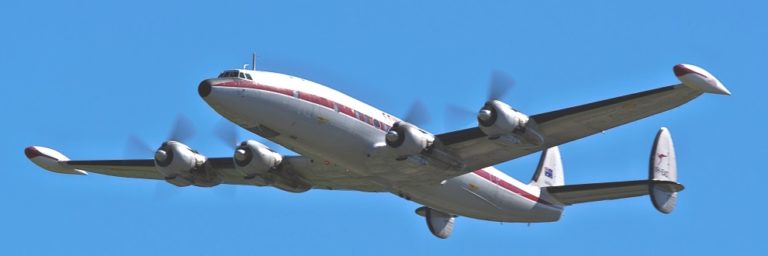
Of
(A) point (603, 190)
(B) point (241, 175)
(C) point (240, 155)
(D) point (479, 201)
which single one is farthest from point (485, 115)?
(B) point (241, 175)

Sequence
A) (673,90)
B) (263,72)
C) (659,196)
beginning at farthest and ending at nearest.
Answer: (659,196) → (263,72) → (673,90)

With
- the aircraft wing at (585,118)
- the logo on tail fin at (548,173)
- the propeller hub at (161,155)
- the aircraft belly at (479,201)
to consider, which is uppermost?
the logo on tail fin at (548,173)

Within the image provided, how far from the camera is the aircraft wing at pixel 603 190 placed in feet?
132

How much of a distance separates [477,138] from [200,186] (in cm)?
1029

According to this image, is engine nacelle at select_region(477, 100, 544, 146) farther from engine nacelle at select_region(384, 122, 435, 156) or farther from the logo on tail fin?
the logo on tail fin

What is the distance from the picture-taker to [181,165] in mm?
41125

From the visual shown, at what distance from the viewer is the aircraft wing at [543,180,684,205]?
4016 centimetres

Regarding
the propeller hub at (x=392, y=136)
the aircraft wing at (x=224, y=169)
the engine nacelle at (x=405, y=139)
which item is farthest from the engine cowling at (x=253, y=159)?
the propeller hub at (x=392, y=136)

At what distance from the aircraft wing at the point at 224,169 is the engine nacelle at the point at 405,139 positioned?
10.2ft

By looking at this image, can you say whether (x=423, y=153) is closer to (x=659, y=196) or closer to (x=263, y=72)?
(x=263, y=72)

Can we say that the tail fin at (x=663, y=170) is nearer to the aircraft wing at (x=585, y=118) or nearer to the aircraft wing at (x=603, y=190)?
the aircraft wing at (x=603, y=190)

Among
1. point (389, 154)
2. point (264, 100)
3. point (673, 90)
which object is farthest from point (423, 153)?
point (673, 90)

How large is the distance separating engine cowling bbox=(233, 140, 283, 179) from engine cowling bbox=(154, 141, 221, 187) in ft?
6.21

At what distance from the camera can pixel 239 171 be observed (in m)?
41.3
